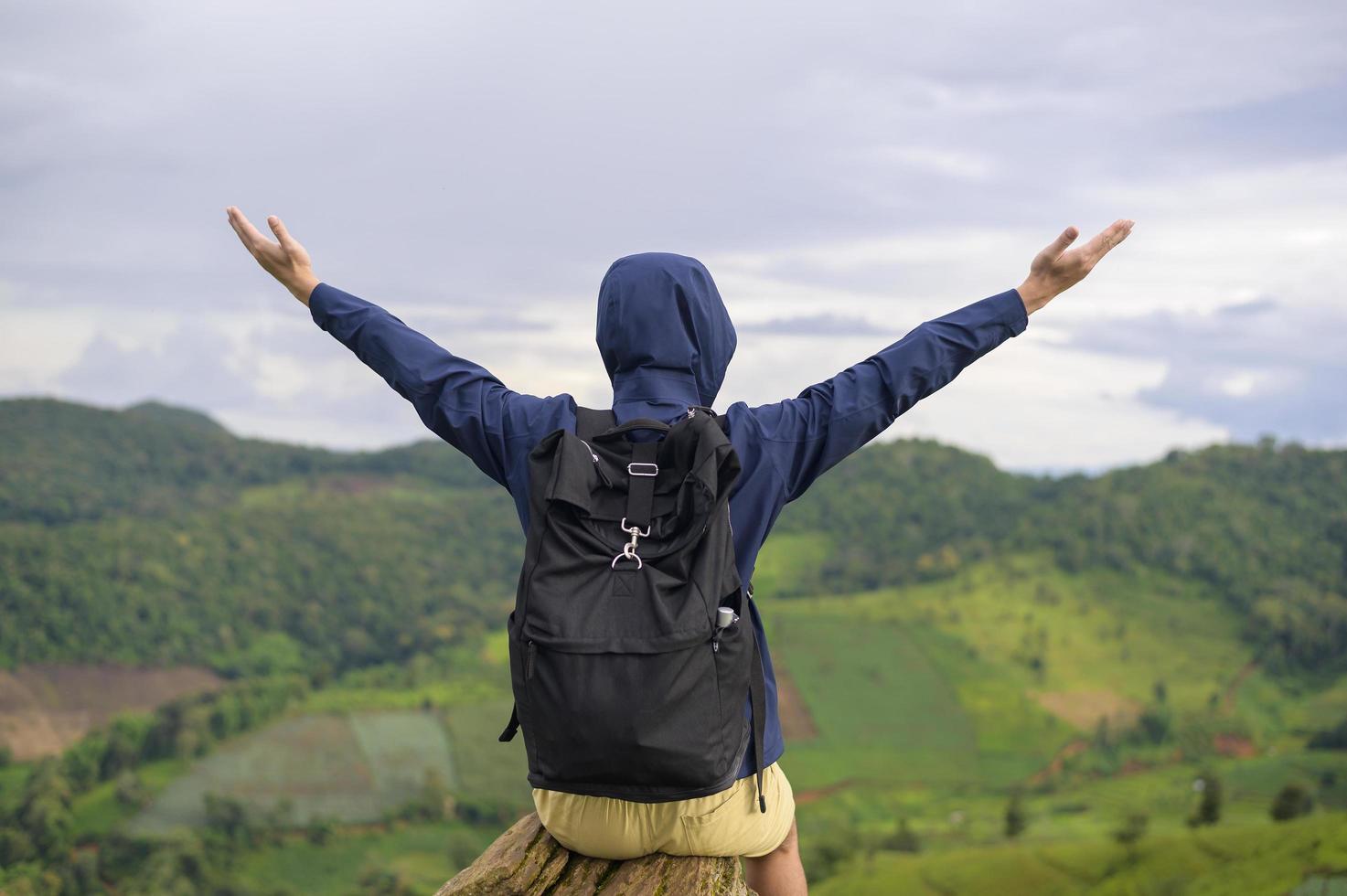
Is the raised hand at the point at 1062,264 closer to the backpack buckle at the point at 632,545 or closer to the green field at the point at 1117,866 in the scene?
the backpack buckle at the point at 632,545

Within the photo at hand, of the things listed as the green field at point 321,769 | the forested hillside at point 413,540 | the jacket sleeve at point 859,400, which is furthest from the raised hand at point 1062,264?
the forested hillside at point 413,540

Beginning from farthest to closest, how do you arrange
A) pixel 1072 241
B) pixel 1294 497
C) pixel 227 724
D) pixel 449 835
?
pixel 1294 497 → pixel 227 724 → pixel 449 835 → pixel 1072 241

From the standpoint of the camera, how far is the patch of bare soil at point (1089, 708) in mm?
57812

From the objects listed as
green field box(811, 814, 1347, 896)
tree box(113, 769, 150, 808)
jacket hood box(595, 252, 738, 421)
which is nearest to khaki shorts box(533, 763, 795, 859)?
jacket hood box(595, 252, 738, 421)

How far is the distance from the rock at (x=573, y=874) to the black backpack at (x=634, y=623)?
0.57 metres

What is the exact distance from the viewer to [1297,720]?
56469mm

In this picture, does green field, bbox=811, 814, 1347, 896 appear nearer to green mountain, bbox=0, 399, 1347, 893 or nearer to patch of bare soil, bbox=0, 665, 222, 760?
green mountain, bbox=0, 399, 1347, 893

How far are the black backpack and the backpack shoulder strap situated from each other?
6.6 inches

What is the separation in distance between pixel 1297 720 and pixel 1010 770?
1493 centimetres

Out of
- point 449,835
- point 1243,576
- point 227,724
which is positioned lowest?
point 449,835

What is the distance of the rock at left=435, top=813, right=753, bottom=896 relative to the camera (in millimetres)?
3729

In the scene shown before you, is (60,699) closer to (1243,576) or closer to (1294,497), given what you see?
(1243,576)

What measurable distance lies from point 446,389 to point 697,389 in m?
0.82

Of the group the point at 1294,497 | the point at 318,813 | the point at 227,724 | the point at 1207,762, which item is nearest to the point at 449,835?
the point at 318,813
